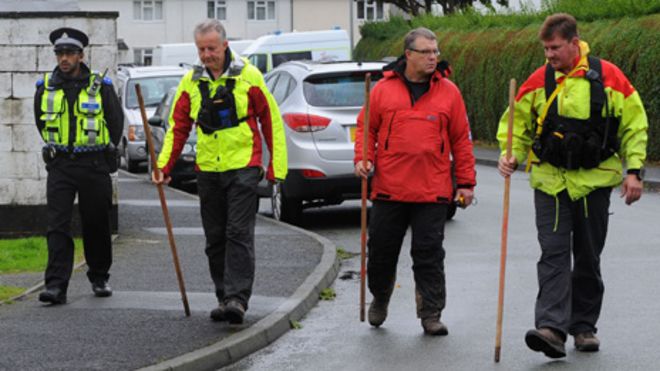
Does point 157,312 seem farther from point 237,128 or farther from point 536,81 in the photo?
point 536,81

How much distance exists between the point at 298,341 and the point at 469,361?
1309mm

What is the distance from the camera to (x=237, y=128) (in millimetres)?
9188

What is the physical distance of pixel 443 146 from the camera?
29.3ft

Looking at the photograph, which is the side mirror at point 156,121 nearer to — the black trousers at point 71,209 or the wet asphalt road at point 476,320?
the wet asphalt road at point 476,320

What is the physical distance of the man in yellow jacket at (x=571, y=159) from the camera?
321 inches

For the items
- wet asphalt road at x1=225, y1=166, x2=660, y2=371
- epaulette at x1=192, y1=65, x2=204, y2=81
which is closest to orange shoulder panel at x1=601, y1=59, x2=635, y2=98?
wet asphalt road at x1=225, y1=166, x2=660, y2=371

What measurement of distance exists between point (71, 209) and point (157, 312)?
3.88 ft

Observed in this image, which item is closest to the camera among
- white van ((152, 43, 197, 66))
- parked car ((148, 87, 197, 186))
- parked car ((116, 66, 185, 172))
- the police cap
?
the police cap

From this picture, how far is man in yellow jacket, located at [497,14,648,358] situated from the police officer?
127 inches

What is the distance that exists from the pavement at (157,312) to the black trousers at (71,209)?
0.24 meters

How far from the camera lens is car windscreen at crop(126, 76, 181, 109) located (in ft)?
91.4

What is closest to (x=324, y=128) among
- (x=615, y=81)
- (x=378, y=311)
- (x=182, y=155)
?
(x=378, y=311)

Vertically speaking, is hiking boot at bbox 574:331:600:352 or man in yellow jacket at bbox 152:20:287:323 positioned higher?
man in yellow jacket at bbox 152:20:287:323

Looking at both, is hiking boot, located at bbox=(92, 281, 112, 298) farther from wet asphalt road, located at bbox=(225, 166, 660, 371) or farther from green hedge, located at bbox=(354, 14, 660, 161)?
green hedge, located at bbox=(354, 14, 660, 161)
